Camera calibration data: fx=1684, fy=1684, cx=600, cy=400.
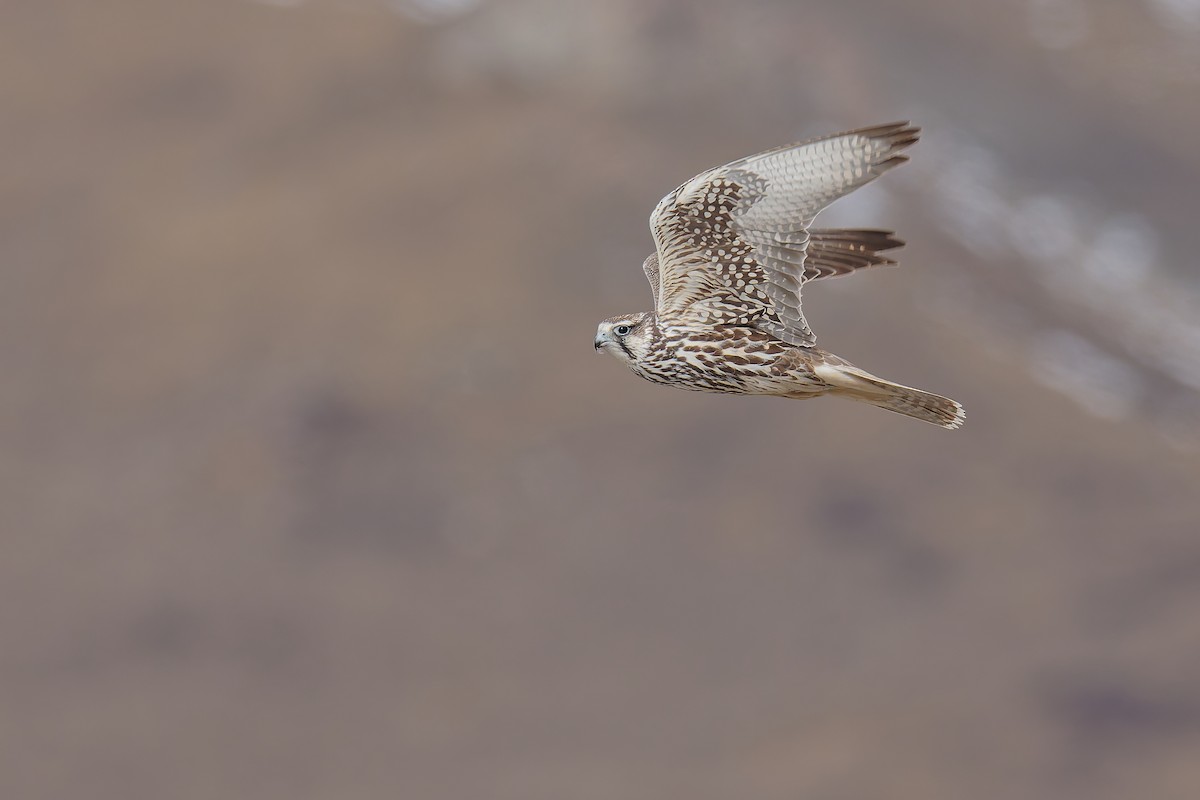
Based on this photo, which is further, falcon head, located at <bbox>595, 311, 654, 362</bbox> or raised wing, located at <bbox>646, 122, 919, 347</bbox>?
falcon head, located at <bbox>595, 311, 654, 362</bbox>

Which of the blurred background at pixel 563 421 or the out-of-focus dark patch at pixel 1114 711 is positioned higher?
the blurred background at pixel 563 421

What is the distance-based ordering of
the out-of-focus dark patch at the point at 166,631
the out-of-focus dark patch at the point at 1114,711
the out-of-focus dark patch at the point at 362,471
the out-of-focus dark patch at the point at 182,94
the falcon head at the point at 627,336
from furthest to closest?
the out-of-focus dark patch at the point at 182,94, the out-of-focus dark patch at the point at 362,471, the out-of-focus dark patch at the point at 166,631, the out-of-focus dark patch at the point at 1114,711, the falcon head at the point at 627,336

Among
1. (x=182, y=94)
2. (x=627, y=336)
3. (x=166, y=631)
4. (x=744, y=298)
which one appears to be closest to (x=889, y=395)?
(x=744, y=298)

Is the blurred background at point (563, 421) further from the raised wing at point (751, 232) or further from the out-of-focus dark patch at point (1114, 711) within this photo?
the raised wing at point (751, 232)

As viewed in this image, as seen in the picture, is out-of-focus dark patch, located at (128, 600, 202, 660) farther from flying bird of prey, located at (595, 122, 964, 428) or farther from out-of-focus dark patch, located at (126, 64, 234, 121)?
flying bird of prey, located at (595, 122, 964, 428)

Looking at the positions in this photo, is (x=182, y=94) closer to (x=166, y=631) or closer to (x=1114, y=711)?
(x=166, y=631)

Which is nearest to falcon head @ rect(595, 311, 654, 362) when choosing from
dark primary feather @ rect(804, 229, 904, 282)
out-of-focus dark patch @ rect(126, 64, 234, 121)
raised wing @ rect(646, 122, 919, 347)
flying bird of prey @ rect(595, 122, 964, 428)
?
flying bird of prey @ rect(595, 122, 964, 428)

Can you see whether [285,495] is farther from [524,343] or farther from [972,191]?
[972,191]

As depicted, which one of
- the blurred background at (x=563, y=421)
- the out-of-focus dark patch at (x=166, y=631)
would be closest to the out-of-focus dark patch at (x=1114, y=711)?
the blurred background at (x=563, y=421)
